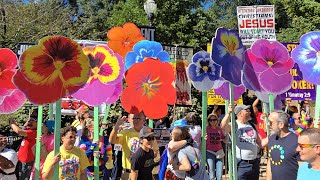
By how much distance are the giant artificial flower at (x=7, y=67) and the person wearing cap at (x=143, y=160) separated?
1.79 metres

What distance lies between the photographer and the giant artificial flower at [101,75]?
5.50m

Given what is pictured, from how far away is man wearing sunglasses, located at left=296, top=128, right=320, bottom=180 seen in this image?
10.2 ft

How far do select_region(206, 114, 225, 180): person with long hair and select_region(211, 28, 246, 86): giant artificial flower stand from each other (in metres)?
2.12

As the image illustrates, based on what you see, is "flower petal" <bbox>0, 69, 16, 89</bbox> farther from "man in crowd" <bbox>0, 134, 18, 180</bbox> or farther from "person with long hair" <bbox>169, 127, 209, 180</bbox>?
"person with long hair" <bbox>169, 127, 209, 180</bbox>

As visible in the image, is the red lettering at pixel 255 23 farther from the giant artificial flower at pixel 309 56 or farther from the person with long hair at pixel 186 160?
the person with long hair at pixel 186 160

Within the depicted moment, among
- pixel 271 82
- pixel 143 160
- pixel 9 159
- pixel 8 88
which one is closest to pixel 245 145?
pixel 271 82

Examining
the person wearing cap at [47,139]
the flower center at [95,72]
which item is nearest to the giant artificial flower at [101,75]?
the flower center at [95,72]

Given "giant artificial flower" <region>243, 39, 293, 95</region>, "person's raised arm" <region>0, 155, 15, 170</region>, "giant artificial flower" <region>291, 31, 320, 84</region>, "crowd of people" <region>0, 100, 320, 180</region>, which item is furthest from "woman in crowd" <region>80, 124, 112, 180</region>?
"giant artificial flower" <region>291, 31, 320, 84</region>

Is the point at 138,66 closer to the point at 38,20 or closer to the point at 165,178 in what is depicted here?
the point at 165,178

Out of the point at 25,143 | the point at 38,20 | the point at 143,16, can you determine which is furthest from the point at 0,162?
the point at 143,16

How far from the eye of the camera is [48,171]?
4.38 m

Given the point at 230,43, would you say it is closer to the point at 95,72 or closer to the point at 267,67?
the point at 267,67

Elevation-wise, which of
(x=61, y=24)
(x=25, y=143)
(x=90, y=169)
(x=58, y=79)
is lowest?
(x=90, y=169)

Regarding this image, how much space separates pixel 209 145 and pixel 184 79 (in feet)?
4.32
